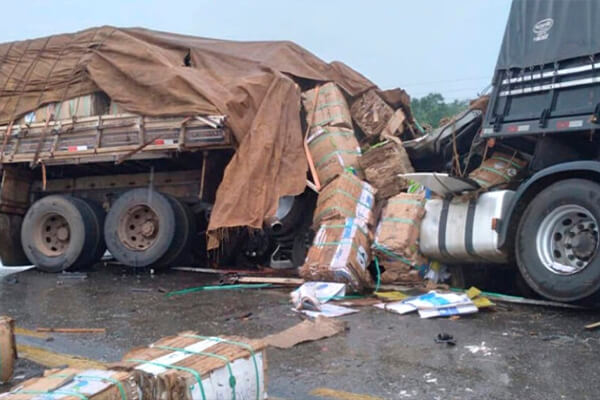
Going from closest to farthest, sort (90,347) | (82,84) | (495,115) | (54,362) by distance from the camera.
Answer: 1. (54,362)
2. (90,347)
3. (495,115)
4. (82,84)

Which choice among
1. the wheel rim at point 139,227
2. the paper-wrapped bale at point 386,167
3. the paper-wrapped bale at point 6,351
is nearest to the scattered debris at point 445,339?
the paper-wrapped bale at point 6,351

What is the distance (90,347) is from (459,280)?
4017mm

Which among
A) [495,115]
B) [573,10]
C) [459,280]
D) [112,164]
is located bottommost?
[459,280]

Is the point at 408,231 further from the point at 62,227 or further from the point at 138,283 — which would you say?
the point at 62,227

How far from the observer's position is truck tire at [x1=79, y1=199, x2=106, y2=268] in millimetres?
9352

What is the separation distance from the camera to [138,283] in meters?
8.08

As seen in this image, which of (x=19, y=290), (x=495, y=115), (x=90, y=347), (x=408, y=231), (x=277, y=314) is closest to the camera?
(x=90, y=347)

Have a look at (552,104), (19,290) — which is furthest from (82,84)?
(552,104)

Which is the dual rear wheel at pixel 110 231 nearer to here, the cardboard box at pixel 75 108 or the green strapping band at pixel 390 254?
the cardboard box at pixel 75 108

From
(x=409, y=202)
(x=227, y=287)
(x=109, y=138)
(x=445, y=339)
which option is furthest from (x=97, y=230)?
(x=445, y=339)

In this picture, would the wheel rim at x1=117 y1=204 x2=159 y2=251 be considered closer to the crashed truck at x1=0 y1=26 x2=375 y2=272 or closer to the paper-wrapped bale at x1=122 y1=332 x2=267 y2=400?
the crashed truck at x1=0 y1=26 x2=375 y2=272

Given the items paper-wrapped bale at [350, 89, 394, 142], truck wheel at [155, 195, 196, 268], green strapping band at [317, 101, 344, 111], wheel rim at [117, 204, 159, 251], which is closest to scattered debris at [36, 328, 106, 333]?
truck wheel at [155, 195, 196, 268]

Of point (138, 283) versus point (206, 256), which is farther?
point (206, 256)

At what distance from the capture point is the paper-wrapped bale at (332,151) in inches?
319
